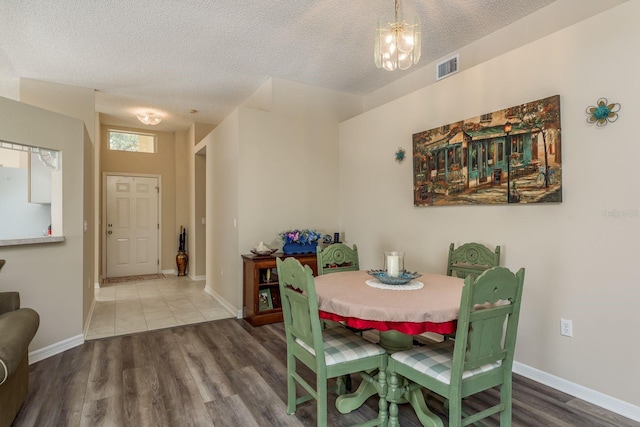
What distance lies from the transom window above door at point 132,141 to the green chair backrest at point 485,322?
277 inches

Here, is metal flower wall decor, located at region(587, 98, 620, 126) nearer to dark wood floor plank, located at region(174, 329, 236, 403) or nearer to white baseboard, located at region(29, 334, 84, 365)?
dark wood floor plank, located at region(174, 329, 236, 403)

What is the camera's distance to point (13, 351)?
5.46ft

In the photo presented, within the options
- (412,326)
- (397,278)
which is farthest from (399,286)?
(412,326)

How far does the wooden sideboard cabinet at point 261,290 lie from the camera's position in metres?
3.81

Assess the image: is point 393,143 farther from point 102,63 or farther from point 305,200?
point 102,63

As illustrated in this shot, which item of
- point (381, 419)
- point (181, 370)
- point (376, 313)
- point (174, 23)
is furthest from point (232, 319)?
point (174, 23)

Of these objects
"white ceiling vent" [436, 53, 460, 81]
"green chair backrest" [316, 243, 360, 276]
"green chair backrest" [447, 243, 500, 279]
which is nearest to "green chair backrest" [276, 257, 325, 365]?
"green chair backrest" [316, 243, 360, 276]

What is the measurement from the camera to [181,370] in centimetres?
271

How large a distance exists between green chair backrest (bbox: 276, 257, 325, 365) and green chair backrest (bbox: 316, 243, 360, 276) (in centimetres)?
86

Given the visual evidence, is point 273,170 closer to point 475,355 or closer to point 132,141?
point 475,355

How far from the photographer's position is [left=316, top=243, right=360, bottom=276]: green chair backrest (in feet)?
9.55

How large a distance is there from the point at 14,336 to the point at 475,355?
2.33m

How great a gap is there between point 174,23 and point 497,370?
3634mm

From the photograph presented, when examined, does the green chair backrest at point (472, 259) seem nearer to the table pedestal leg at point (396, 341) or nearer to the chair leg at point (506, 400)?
the table pedestal leg at point (396, 341)
